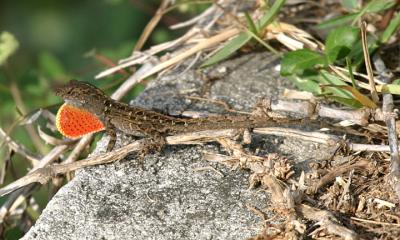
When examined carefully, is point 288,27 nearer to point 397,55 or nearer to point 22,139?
point 397,55

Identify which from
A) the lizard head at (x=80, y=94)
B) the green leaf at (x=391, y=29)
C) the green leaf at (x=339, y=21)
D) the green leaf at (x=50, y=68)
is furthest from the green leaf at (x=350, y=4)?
the green leaf at (x=50, y=68)

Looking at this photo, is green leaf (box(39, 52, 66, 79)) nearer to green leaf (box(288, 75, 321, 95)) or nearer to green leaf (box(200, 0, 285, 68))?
green leaf (box(200, 0, 285, 68))

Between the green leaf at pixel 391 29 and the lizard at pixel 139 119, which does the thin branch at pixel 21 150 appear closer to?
the lizard at pixel 139 119

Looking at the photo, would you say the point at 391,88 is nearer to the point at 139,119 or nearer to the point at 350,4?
the point at 350,4

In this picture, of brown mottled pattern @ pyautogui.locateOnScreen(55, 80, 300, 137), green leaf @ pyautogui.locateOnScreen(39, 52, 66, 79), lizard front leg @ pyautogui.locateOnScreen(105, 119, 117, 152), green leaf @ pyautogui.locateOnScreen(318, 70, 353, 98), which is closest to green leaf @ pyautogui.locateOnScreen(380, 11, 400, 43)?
green leaf @ pyautogui.locateOnScreen(318, 70, 353, 98)

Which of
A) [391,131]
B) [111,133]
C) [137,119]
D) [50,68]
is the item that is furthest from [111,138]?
[50,68]

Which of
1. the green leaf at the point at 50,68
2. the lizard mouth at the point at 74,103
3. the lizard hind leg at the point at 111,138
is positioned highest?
the lizard hind leg at the point at 111,138
